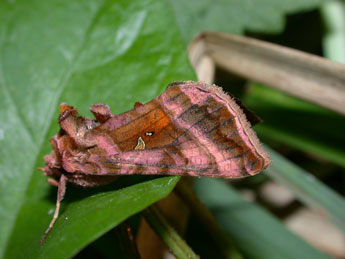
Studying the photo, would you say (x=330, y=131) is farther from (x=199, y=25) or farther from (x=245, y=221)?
(x=199, y=25)

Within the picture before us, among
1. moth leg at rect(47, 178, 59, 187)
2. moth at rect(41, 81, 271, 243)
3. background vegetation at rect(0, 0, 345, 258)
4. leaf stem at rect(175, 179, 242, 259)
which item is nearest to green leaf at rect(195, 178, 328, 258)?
background vegetation at rect(0, 0, 345, 258)

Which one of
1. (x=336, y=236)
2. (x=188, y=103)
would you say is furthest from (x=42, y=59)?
(x=336, y=236)

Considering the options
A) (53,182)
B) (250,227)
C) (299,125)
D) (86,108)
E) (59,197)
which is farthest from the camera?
(299,125)

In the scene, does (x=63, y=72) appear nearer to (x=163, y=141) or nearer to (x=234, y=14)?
(x=163, y=141)

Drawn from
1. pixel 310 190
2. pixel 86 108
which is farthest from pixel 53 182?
pixel 310 190

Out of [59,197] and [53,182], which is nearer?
[59,197]

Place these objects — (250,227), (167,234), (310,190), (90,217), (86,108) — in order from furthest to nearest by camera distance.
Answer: (250,227), (310,190), (86,108), (167,234), (90,217)

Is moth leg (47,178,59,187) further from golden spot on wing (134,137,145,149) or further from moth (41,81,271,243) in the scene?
golden spot on wing (134,137,145,149)
